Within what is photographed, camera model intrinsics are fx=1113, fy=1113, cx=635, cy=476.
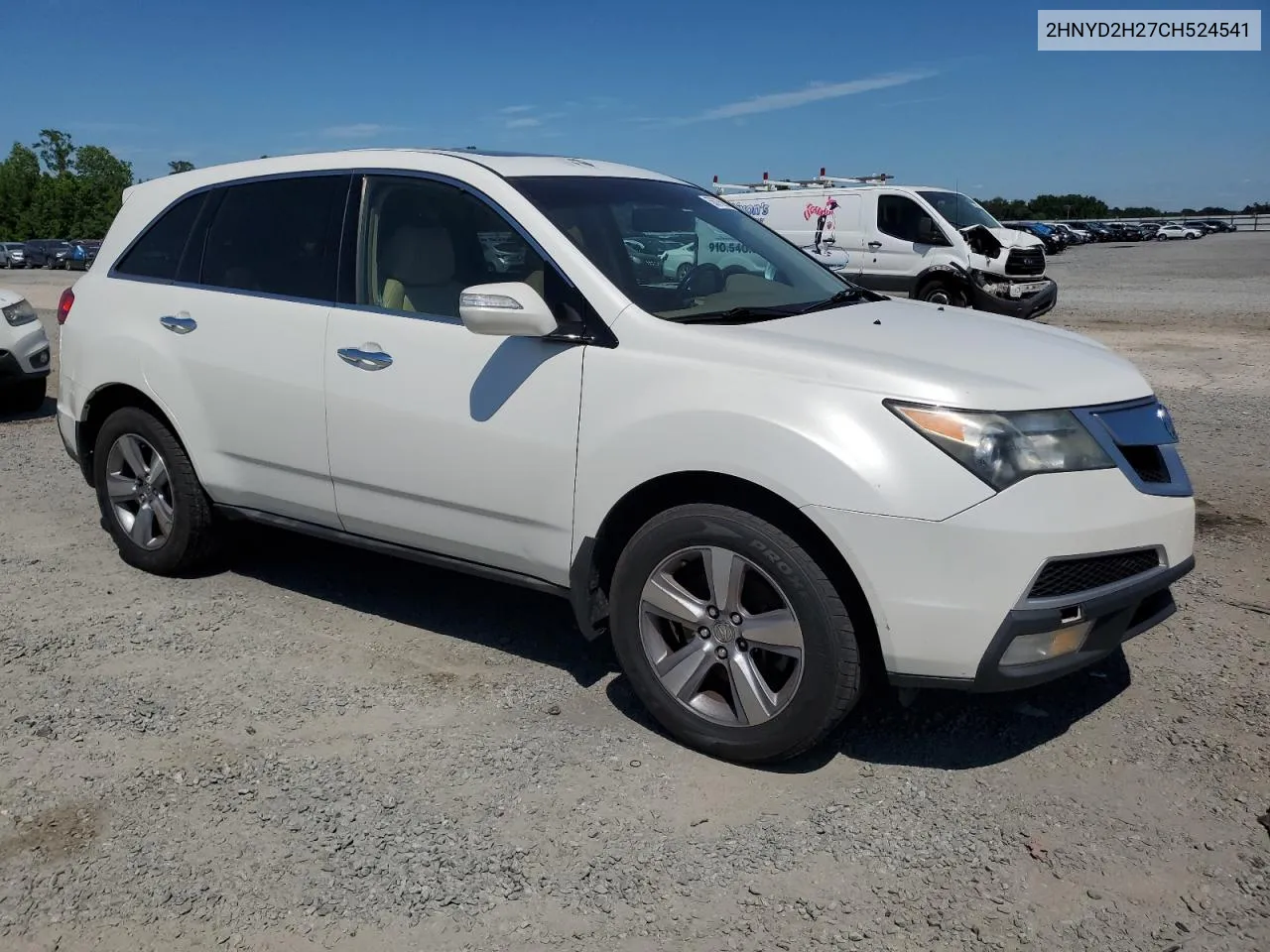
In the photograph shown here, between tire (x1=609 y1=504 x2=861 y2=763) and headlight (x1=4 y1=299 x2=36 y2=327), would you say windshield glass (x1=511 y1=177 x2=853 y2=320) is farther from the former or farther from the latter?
headlight (x1=4 y1=299 x2=36 y2=327)

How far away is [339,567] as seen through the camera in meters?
5.48

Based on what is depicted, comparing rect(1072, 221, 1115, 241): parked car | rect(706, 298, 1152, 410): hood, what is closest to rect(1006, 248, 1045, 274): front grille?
rect(706, 298, 1152, 410): hood

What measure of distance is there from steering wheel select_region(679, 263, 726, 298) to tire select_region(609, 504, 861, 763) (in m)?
0.89

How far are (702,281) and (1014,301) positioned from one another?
1329 cm

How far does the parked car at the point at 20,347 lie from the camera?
893 centimetres

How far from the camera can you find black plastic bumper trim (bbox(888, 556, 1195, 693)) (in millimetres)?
3045

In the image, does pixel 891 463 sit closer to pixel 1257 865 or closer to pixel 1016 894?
pixel 1016 894

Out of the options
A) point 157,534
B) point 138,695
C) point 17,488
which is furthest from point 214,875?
point 17,488

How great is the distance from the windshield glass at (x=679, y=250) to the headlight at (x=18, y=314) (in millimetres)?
6730

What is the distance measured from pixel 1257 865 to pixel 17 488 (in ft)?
22.7

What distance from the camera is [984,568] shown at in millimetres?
3008

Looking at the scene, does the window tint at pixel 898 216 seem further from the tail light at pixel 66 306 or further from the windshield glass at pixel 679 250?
the tail light at pixel 66 306

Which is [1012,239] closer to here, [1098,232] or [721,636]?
[721,636]

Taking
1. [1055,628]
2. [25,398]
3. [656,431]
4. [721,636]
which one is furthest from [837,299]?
[25,398]
